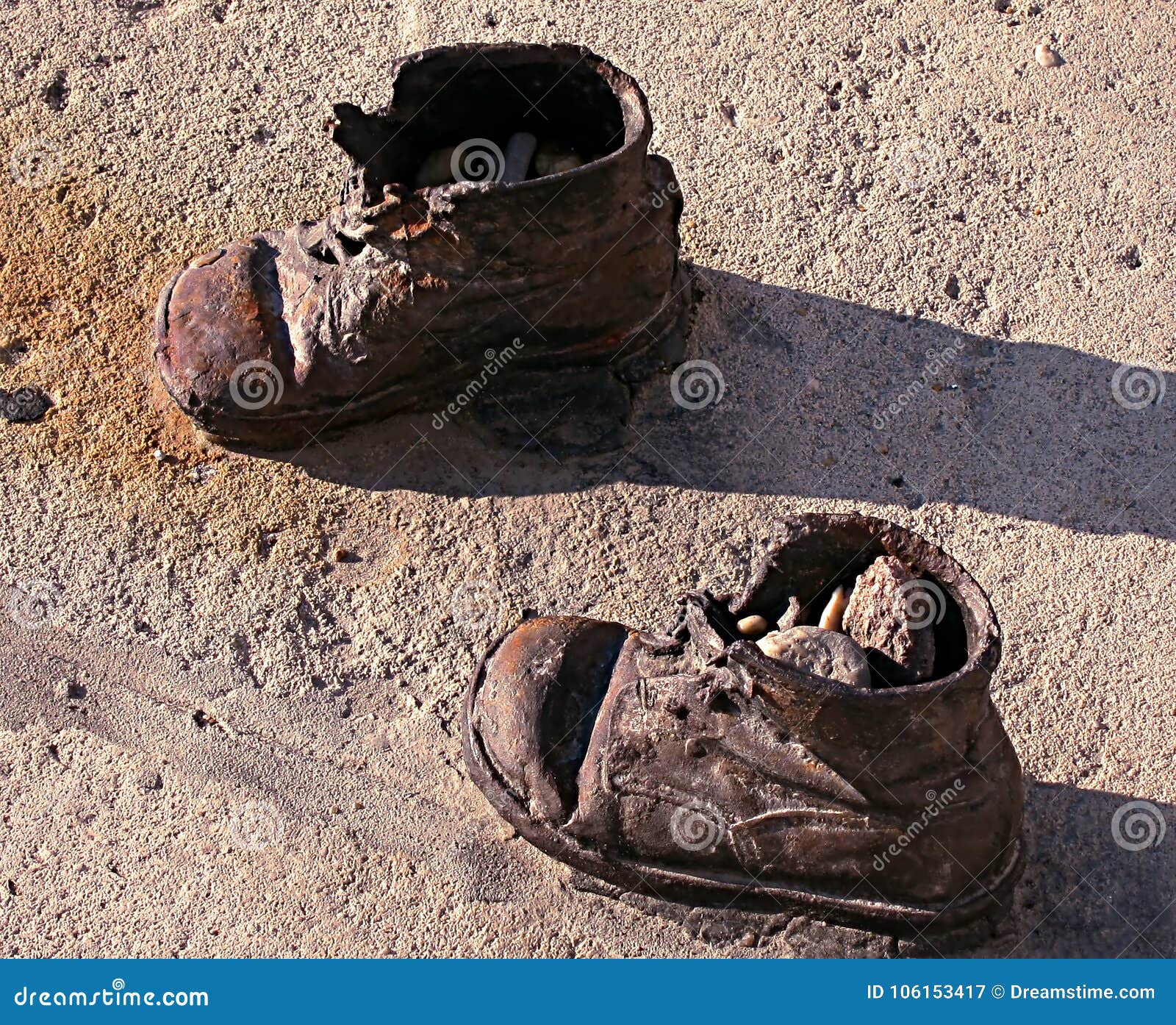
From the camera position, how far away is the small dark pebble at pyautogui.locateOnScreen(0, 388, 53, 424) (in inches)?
126

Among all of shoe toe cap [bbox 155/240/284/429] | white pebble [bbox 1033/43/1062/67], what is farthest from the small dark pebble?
white pebble [bbox 1033/43/1062/67]

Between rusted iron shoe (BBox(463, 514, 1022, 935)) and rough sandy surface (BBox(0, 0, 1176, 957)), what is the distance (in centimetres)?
13

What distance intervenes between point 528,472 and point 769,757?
932 mm

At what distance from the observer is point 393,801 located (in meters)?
2.88

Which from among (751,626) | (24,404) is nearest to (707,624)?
(751,626)

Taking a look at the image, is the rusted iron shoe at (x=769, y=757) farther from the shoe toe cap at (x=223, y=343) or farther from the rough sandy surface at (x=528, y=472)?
the shoe toe cap at (x=223, y=343)

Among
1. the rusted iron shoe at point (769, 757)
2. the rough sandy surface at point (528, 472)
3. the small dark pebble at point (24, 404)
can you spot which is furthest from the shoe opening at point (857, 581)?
the small dark pebble at point (24, 404)

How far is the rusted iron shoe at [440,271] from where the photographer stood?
9.72ft

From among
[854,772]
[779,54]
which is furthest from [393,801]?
[779,54]

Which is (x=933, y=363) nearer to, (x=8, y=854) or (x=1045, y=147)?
(x=1045, y=147)

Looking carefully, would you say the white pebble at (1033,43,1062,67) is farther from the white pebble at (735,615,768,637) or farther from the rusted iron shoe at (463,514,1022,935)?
the white pebble at (735,615,768,637)

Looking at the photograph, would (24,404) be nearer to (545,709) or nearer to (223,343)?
(223,343)

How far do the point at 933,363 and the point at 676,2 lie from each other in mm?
1231

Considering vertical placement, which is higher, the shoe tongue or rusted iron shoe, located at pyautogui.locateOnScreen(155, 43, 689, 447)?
rusted iron shoe, located at pyautogui.locateOnScreen(155, 43, 689, 447)
